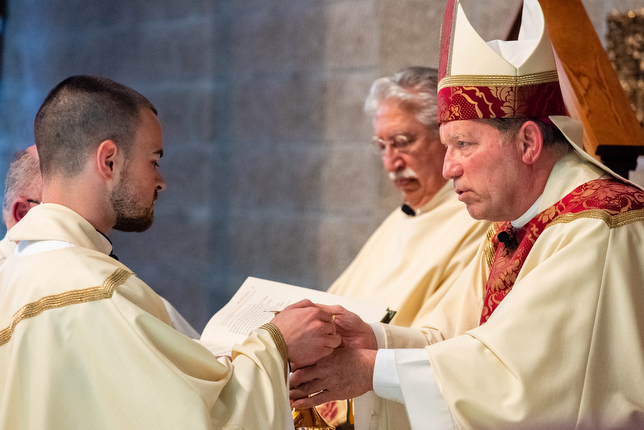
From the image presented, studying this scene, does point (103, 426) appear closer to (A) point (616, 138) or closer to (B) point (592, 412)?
(B) point (592, 412)

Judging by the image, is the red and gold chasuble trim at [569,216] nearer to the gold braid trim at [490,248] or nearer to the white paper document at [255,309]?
the gold braid trim at [490,248]

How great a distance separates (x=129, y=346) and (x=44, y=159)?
76 cm

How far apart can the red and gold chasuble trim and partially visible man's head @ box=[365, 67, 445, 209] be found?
132cm

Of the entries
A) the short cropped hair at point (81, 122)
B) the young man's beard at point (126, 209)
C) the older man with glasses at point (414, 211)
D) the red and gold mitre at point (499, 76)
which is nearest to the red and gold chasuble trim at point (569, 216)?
the red and gold mitre at point (499, 76)

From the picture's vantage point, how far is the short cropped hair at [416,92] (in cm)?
380

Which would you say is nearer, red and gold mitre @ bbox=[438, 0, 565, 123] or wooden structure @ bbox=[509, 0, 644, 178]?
red and gold mitre @ bbox=[438, 0, 565, 123]

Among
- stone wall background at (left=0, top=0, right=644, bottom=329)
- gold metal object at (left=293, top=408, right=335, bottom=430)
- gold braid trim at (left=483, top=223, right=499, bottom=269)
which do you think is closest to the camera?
gold metal object at (left=293, top=408, right=335, bottom=430)

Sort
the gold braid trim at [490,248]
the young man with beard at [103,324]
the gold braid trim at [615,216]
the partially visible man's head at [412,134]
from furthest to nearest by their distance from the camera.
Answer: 1. the partially visible man's head at [412,134]
2. the gold braid trim at [490,248]
3. the gold braid trim at [615,216]
4. the young man with beard at [103,324]

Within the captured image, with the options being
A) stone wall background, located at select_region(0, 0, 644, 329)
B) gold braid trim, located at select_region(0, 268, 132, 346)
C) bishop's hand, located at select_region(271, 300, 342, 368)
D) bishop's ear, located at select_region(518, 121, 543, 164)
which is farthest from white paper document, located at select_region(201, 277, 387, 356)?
stone wall background, located at select_region(0, 0, 644, 329)

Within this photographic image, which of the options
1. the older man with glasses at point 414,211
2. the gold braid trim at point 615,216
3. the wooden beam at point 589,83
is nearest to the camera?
the gold braid trim at point 615,216

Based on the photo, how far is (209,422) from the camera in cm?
177

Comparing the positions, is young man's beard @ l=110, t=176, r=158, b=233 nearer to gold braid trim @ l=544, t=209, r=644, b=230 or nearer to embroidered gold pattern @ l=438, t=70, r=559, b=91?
embroidered gold pattern @ l=438, t=70, r=559, b=91

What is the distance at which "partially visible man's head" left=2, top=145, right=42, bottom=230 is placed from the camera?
295 centimetres

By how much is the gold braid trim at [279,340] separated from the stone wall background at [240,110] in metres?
3.10
